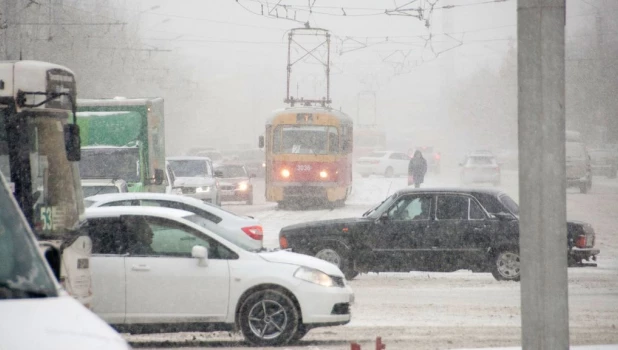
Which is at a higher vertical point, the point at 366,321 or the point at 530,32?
the point at 530,32

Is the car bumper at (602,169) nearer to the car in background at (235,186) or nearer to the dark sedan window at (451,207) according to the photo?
the car in background at (235,186)

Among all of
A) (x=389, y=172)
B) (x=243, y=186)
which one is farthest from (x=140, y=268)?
(x=389, y=172)

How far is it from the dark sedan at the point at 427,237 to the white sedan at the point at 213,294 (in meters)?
5.28

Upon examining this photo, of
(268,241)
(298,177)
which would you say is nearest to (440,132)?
(298,177)

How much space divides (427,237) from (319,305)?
565 centimetres

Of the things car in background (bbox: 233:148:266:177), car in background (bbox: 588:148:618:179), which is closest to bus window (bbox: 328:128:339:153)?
car in background (bbox: 588:148:618:179)

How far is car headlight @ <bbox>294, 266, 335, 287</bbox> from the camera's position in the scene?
35.6ft

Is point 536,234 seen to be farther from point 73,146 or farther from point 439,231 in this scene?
point 439,231

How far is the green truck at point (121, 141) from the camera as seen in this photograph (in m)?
22.1

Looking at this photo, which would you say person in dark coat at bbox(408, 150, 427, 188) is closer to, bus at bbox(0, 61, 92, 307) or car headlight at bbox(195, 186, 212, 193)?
car headlight at bbox(195, 186, 212, 193)

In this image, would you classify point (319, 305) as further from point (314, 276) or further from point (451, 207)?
point (451, 207)

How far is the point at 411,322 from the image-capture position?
12367mm

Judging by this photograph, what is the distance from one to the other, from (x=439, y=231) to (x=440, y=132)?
420 feet

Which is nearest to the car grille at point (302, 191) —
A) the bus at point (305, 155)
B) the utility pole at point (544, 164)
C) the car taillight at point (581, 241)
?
the bus at point (305, 155)
